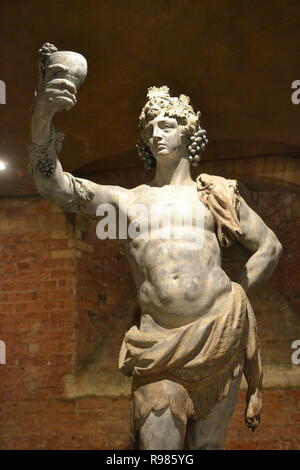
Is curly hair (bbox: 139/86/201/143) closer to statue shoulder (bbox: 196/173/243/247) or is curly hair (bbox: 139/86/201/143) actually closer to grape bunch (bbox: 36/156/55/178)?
statue shoulder (bbox: 196/173/243/247)

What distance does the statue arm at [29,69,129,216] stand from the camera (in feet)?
8.37

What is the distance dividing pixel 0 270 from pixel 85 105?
5.30ft

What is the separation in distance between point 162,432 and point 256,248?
87 cm

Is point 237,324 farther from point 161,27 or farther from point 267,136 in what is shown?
point 267,136

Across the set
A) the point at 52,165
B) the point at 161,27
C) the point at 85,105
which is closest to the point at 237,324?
the point at 52,165

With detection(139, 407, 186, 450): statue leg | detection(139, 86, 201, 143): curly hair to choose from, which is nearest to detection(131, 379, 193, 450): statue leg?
detection(139, 407, 186, 450): statue leg

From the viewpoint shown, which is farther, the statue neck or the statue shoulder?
the statue neck

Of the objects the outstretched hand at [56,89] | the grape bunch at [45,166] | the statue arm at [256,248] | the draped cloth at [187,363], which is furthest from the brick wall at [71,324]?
the outstretched hand at [56,89]

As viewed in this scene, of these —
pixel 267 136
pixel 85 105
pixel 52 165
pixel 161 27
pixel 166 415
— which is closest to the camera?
pixel 166 415

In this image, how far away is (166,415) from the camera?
2488 mm

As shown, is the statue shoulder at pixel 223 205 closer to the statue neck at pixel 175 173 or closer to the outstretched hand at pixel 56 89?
the statue neck at pixel 175 173

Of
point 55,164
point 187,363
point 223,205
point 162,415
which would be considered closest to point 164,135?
Answer: point 223,205

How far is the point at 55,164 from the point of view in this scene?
8.79 feet

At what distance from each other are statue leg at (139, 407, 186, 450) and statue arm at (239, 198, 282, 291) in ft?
2.10
